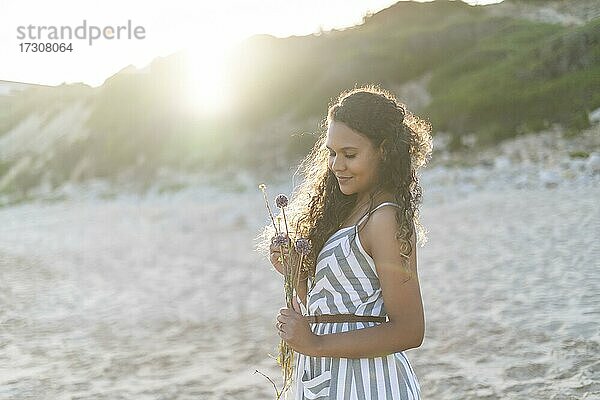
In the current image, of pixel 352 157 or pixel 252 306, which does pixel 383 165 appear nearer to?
pixel 352 157

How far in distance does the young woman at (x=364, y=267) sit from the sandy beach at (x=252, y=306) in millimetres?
3026

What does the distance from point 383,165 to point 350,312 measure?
37 cm

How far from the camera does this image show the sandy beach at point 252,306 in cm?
589

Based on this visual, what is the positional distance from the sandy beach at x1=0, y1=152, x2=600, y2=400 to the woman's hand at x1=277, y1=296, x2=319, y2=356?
3.19m

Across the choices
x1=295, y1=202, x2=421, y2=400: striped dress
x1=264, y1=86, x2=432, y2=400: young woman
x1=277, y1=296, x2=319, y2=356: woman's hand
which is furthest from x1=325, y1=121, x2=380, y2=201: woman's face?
x1=277, y1=296, x2=319, y2=356: woman's hand

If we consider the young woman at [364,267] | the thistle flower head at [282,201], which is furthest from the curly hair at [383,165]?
the thistle flower head at [282,201]

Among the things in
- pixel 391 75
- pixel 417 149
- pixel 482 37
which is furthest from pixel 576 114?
pixel 417 149

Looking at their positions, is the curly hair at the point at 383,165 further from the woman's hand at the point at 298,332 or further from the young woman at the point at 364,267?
the woman's hand at the point at 298,332

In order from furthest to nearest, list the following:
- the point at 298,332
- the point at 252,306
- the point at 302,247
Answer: the point at 252,306 → the point at 302,247 → the point at 298,332

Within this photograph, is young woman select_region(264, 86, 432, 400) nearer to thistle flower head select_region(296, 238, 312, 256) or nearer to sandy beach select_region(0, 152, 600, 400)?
thistle flower head select_region(296, 238, 312, 256)

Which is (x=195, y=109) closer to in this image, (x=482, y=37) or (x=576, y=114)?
(x=482, y=37)

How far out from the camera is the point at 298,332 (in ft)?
7.22

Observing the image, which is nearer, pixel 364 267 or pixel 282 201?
pixel 364 267

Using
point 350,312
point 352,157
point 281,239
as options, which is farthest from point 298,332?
point 352,157
